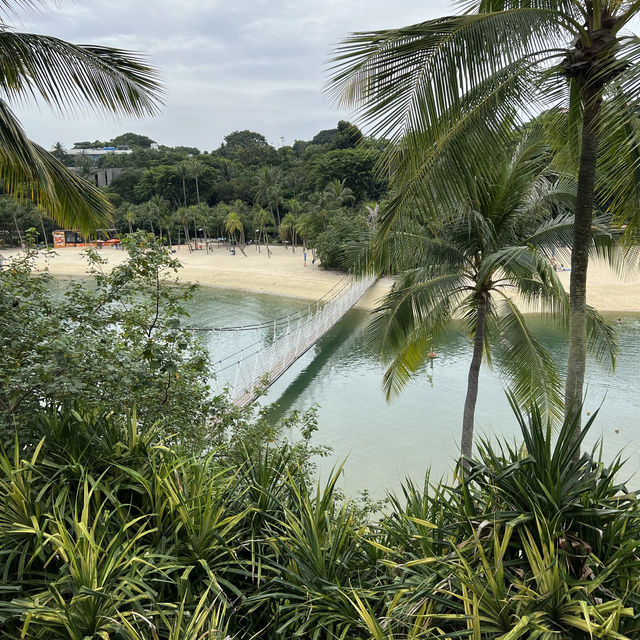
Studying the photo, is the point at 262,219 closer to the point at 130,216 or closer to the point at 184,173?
the point at 130,216

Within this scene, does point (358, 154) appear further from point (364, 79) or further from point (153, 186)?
point (364, 79)

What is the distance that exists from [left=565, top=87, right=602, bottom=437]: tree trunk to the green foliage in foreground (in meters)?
0.99

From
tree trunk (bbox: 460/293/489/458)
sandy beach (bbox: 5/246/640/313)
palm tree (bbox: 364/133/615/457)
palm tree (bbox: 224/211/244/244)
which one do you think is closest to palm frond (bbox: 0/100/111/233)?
palm tree (bbox: 364/133/615/457)

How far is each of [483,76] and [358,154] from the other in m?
35.3

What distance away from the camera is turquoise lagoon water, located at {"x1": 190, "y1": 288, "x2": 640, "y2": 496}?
29.0ft

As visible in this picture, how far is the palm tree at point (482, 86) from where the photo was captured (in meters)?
2.67

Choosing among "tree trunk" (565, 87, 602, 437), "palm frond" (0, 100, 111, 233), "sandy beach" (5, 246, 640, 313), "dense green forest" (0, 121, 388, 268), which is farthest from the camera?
"dense green forest" (0, 121, 388, 268)

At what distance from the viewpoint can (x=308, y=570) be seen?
2270 millimetres

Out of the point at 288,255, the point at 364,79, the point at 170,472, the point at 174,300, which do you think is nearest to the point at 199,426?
the point at 174,300

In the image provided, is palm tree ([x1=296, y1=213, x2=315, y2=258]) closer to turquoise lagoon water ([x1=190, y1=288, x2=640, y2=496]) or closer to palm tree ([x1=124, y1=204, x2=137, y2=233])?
turquoise lagoon water ([x1=190, y1=288, x2=640, y2=496])

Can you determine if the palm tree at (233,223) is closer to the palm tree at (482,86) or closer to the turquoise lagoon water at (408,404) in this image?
the turquoise lagoon water at (408,404)

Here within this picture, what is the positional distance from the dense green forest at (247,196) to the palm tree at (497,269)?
2065 cm

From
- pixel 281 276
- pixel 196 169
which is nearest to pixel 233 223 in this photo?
pixel 196 169

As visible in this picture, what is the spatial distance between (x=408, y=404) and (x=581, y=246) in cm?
885
